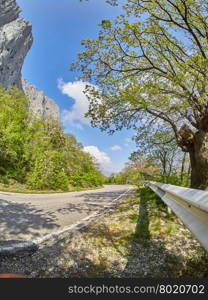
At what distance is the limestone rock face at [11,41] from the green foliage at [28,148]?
58.3m

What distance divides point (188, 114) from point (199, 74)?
2474 millimetres

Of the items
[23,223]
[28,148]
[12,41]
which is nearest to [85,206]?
[23,223]

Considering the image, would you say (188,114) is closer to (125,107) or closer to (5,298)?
(125,107)

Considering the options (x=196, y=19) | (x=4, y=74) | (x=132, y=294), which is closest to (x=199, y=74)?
(x=196, y=19)

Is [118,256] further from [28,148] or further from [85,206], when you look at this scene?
[28,148]

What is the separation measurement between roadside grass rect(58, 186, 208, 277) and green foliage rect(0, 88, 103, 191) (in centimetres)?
1122

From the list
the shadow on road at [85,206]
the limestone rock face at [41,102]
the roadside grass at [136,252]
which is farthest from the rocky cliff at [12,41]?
the roadside grass at [136,252]

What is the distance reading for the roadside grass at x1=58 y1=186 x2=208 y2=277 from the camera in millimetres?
2186

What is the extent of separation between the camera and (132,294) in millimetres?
1166

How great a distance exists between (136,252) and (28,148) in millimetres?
14745

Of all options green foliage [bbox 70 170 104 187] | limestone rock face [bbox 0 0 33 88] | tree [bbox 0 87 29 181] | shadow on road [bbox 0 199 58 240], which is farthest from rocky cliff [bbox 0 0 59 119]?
shadow on road [bbox 0 199 58 240]

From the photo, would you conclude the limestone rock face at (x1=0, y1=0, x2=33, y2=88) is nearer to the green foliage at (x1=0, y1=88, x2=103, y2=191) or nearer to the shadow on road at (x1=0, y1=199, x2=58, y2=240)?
the green foliage at (x1=0, y1=88, x2=103, y2=191)

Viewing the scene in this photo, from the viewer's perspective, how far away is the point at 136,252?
2.71m

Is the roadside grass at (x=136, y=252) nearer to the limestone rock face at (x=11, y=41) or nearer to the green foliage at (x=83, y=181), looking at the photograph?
the green foliage at (x=83, y=181)
